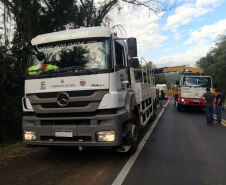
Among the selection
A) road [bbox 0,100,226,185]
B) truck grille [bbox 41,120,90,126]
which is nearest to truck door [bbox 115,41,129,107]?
truck grille [bbox 41,120,90,126]

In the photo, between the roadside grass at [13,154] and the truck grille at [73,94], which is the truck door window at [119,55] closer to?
the truck grille at [73,94]

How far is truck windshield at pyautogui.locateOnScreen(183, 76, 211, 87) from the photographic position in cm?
1326

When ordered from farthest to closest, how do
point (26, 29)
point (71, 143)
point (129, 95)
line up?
point (26, 29) → point (129, 95) → point (71, 143)

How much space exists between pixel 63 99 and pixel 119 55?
1.69 meters

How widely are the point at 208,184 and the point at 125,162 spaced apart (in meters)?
1.71

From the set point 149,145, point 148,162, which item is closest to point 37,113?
point 148,162

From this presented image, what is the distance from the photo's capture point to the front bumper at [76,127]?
3.95m

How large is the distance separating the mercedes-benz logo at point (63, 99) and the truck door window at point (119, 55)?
1.31 metres

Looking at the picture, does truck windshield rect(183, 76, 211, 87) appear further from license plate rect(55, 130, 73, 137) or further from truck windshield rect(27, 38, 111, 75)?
license plate rect(55, 130, 73, 137)

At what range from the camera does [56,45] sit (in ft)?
15.0

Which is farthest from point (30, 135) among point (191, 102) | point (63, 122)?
point (191, 102)

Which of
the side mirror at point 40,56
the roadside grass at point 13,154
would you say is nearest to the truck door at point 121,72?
the side mirror at point 40,56

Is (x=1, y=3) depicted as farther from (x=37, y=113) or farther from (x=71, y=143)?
(x=71, y=143)

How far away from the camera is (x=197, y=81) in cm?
1336
